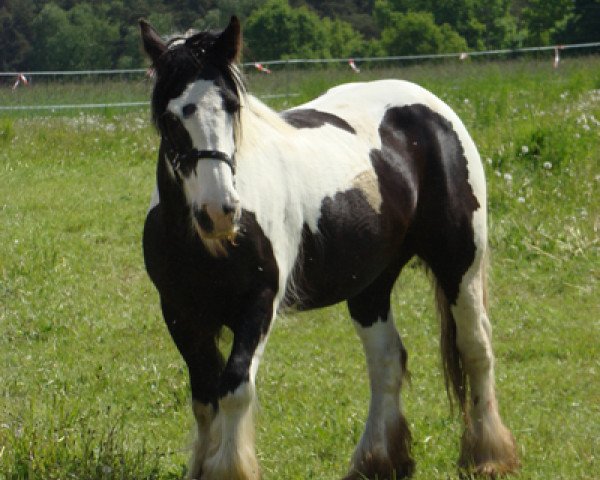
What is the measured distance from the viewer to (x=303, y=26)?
6975 centimetres

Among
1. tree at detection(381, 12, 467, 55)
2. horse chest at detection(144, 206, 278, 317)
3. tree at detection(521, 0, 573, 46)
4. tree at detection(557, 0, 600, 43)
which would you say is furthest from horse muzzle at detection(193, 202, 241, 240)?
tree at detection(381, 12, 467, 55)

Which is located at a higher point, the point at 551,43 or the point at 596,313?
the point at 596,313

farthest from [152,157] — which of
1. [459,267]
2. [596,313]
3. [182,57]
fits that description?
[182,57]

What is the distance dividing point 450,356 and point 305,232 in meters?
1.31

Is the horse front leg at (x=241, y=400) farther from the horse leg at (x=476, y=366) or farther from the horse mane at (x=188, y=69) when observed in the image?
the horse leg at (x=476, y=366)

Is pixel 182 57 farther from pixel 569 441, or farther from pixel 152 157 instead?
pixel 152 157

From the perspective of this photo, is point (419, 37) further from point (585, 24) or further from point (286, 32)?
point (585, 24)

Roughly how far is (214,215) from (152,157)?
1052 cm

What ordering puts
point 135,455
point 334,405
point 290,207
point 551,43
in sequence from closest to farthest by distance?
point 290,207
point 135,455
point 334,405
point 551,43

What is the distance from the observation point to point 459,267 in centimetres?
537

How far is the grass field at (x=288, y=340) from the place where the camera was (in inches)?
207

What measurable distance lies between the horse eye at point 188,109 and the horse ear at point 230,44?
10.4 inches

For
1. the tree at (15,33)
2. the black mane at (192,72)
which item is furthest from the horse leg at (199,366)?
the tree at (15,33)

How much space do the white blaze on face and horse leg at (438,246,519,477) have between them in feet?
5.94
